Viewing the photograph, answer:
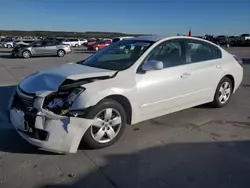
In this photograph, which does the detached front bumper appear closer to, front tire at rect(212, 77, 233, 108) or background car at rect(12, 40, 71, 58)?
front tire at rect(212, 77, 233, 108)

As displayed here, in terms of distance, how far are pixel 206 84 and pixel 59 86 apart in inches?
112

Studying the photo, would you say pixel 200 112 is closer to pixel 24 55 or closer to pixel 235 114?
pixel 235 114

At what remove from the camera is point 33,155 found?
3.68 metres

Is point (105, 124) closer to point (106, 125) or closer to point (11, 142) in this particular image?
point (106, 125)

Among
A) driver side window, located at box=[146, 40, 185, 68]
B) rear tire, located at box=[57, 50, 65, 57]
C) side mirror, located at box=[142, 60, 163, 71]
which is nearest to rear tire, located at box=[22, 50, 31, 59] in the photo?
rear tire, located at box=[57, 50, 65, 57]

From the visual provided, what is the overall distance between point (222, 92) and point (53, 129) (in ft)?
12.2

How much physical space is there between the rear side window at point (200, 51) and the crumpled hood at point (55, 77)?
68.4 inches

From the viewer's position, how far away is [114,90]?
150 inches

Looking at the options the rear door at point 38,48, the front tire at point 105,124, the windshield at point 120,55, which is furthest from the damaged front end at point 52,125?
the rear door at point 38,48

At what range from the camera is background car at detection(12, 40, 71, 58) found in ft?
77.4

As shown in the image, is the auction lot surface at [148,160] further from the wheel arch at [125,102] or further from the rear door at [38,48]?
the rear door at [38,48]

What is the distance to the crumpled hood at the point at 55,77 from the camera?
3.69 m

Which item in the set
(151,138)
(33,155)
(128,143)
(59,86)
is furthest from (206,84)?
(33,155)

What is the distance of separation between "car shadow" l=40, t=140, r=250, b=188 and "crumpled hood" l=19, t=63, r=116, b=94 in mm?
1116
